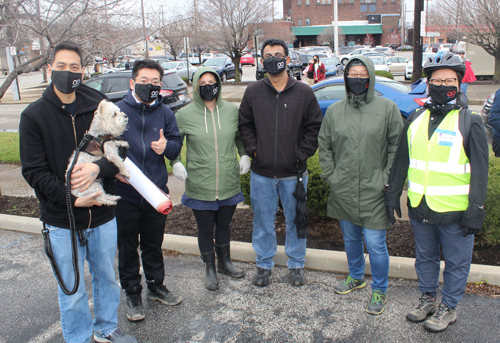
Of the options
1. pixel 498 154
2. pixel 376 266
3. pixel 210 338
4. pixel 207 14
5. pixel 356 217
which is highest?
pixel 207 14

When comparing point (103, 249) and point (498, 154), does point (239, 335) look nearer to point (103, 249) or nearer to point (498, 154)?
point (103, 249)

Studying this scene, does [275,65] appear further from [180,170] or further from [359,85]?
[180,170]

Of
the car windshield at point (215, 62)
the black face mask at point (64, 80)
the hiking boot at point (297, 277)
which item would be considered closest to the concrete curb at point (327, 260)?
the hiking boot at point (297, 277)

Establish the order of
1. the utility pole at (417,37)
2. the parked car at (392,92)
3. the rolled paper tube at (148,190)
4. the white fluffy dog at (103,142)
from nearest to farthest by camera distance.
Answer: the white fluffy dog at (103,142) → the rolled paper tube at (148,190) → the parked car at (392,92) → the utility pole at (417,37)

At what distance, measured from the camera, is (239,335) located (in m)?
3.04

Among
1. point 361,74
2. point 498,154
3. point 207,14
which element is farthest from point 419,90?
point 207,14

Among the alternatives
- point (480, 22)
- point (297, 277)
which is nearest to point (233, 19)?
point (480, 22)

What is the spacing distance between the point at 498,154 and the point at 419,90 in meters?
5.60

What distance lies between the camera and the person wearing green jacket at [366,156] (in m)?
3.20

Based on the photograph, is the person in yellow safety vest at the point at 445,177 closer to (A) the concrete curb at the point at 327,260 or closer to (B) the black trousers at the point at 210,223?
(A) the concrete curb at the point at 327,260

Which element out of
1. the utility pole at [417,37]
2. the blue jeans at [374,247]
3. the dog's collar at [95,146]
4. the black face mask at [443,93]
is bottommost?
the blue jeans at [374,247]

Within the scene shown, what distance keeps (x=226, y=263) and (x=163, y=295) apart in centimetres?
69

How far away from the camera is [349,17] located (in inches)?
3356

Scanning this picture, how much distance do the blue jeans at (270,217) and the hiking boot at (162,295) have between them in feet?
2.66
